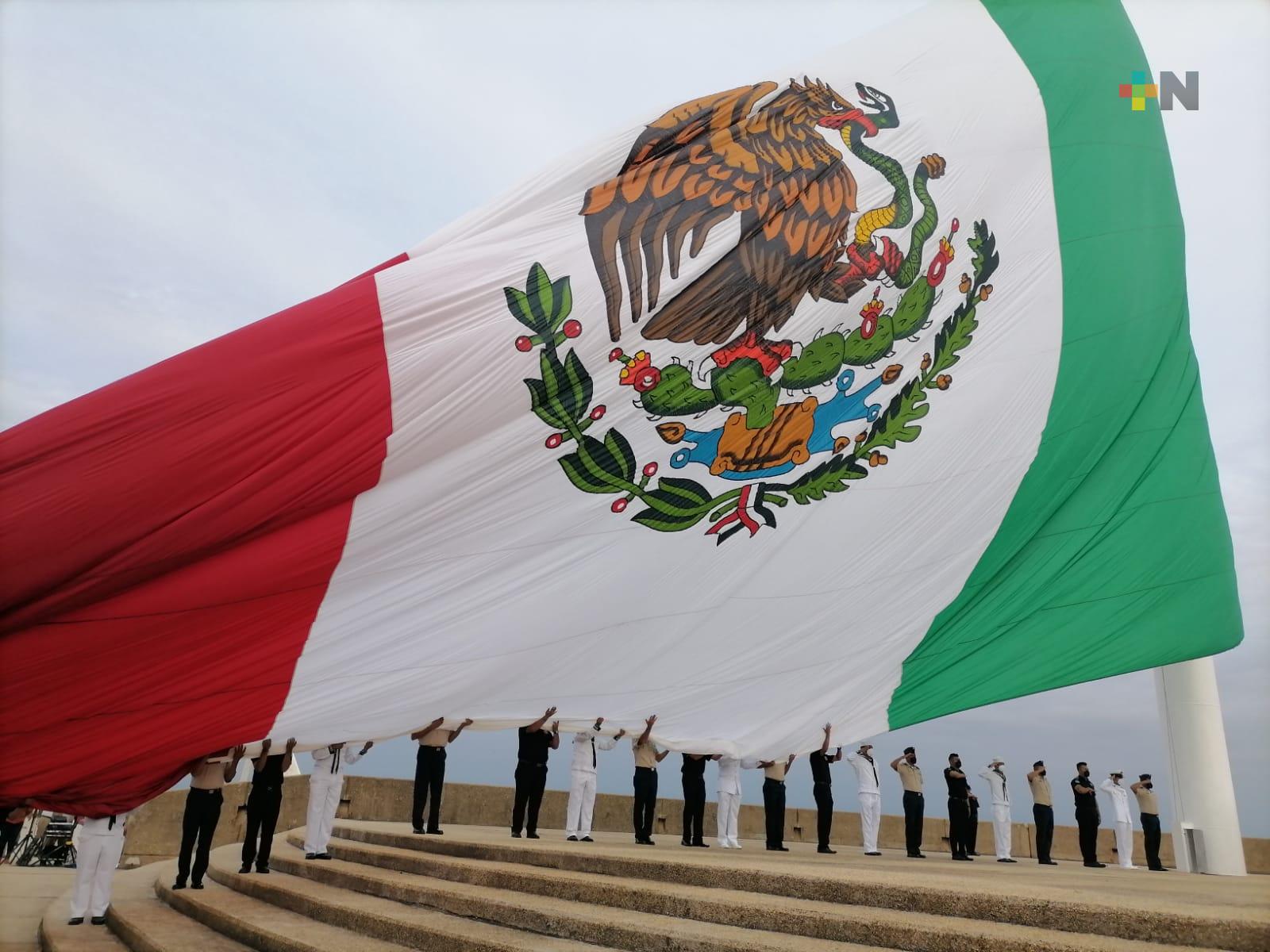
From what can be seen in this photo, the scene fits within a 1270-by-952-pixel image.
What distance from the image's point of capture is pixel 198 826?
731 cm

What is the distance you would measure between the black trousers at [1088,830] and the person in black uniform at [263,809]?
913 centimetres

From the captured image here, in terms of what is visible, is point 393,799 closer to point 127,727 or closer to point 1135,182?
point 127,727

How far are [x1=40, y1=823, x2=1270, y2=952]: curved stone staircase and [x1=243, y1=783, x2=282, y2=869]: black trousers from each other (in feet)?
1.60

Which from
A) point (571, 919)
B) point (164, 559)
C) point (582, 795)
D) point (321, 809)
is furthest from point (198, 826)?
point (571, 919)

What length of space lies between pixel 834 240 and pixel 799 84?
1.93 m

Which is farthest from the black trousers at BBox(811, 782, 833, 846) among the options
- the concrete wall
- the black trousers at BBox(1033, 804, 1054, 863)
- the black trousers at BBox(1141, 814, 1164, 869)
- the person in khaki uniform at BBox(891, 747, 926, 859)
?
the black trousers at BBox(1141, 814, 1164, 869)

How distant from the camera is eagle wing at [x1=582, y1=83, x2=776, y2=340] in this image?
7.86 meters

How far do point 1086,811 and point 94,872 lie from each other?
10.6 meters

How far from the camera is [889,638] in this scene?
7.92 m

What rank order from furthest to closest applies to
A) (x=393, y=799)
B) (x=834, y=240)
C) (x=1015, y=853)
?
(x=1015, y=853) < (x=393, y=799) < (x=834, y=240)

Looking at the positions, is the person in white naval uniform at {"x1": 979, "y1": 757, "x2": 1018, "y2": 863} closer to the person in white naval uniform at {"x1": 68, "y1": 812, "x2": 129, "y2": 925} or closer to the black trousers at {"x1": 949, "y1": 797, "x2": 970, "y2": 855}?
the black trousers at {"x1": 949, "y1": 797, "x2": 970, "y2": 855}

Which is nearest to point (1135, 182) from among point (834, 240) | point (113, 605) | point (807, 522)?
point (834, 240)

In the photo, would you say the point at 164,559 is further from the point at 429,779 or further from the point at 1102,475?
the point at 1102,475

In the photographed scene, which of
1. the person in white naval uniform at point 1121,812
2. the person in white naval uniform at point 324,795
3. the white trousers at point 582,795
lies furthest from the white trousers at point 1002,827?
the person in white naval uniform at point 324,795
